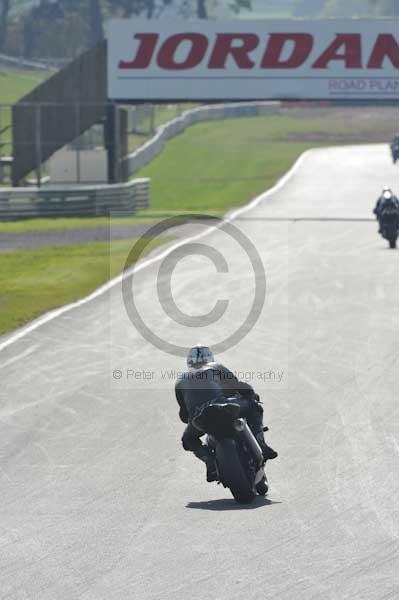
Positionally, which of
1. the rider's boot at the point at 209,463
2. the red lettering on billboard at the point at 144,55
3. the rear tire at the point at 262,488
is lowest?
the rear tire at the point at 262,488

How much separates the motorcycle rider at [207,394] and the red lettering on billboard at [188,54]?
113 ft

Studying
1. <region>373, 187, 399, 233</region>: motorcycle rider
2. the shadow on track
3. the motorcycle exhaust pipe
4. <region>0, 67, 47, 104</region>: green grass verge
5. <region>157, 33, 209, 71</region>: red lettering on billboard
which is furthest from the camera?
<region>0, 67, 47, 104</region>: green grass verge

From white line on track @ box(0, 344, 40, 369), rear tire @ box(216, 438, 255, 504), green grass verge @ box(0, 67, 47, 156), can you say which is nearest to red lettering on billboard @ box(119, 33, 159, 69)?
white line on track @ box(0, 344, 40, 369)

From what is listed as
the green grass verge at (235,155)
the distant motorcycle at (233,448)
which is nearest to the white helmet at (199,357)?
the distant motorcycle at (233,448)

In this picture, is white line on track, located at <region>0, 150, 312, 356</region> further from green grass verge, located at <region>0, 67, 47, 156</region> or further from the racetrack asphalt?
green grass verge, located at <region>0, 67, 47, 156</region>

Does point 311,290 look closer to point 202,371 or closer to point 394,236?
point 394,236

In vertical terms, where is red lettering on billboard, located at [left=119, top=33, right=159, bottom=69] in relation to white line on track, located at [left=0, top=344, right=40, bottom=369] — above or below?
above

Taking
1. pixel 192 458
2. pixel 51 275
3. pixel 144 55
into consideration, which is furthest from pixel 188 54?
pixel 192 458

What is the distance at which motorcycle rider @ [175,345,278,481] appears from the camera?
1177 centimetres

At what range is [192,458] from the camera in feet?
44.9

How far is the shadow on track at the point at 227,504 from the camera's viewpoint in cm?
1148

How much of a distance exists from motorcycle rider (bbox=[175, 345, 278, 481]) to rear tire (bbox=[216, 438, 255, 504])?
0.36m

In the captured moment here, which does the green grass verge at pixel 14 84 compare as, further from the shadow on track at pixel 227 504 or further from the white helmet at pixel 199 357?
the shadow on track at pixel 227 504

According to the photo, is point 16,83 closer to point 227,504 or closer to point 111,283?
point 111,283
